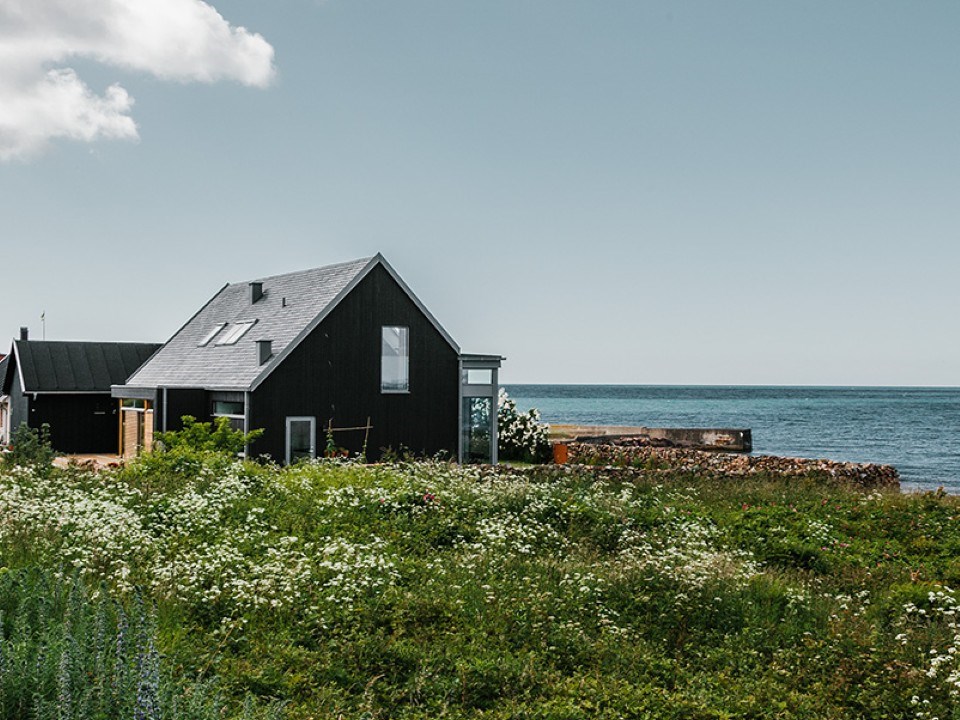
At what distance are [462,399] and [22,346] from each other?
1640 centimetres

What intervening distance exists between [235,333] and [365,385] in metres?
5.03

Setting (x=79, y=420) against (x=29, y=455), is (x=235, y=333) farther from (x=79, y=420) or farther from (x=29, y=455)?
(x=29, y=455)

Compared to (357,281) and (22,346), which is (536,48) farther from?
(22,346)

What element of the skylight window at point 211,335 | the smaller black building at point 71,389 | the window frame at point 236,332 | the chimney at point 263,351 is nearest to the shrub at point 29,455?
the chimney at point 263,351

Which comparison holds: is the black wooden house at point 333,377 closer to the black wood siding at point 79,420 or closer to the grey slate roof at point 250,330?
the grey slate roof at point 250,330

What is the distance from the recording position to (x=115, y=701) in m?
5.72

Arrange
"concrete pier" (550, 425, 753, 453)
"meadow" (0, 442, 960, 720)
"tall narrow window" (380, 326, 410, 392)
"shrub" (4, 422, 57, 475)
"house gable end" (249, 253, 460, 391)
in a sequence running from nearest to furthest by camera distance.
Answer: "meadow" (0, 442, 960, 720), "shrub" (4, 422, 57, 475), "house gable end" (249, 253, 460, 391), "tall narrow window" (380, 326, 410, 392), "concrete pier" (550, 425, 753, 453)

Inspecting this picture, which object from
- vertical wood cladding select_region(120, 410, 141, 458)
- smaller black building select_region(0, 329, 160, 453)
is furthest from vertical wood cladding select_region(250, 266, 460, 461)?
smaller black building select_region(0, 329, 160, 453)

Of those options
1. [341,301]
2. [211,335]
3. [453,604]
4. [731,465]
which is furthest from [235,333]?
[453,604]

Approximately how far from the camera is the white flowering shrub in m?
31.5

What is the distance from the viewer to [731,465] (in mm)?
27359

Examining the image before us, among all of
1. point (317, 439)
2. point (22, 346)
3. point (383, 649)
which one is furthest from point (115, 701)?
point (22, 346)

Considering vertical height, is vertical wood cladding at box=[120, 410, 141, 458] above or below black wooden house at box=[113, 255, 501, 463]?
below

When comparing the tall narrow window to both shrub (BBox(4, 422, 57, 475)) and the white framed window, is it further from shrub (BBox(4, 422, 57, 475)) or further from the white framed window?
shrub (BBox(4, 422, 57, 475))
